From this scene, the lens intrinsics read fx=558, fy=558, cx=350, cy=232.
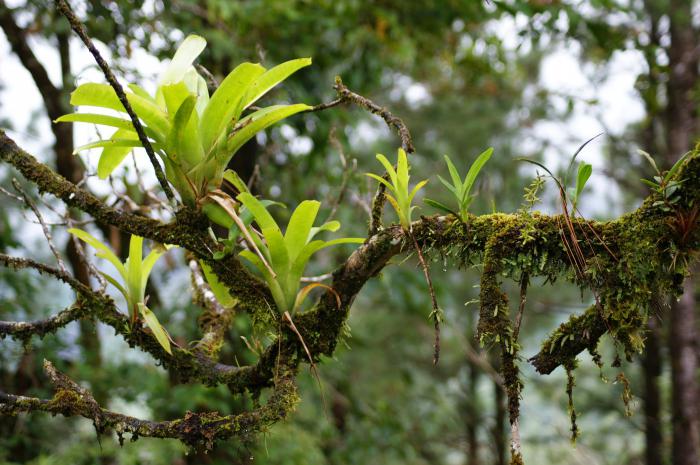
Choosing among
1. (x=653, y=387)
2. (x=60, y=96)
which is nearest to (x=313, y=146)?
(x=60, y=96)

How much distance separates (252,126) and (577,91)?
2277 mm

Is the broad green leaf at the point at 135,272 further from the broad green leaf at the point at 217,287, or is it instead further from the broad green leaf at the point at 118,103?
the broad green leaf at the point at 118,103

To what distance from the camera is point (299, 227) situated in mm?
1125

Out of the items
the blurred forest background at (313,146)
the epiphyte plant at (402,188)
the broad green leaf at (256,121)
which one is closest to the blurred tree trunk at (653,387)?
the blurred forest background at (313,146)

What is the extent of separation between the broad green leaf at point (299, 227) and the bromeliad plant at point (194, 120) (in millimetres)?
135

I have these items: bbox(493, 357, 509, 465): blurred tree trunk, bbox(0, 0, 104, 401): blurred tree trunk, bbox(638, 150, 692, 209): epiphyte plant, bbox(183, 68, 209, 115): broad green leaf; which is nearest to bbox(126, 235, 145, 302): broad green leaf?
bbox(183, 68, 209, 115): broad green leaf

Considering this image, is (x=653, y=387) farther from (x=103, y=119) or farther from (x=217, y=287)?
(x=103, y=119)

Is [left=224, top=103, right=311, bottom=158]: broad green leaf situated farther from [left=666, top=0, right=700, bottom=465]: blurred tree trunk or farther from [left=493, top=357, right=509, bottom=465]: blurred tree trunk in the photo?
[left=493, top=357, right=509, bottom=465]: blurred tree trunk

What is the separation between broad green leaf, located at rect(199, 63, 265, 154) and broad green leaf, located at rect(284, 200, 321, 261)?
22cm

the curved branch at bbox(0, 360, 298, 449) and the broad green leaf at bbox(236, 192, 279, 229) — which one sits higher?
the broad green leaf at bbox(236, 192, 279, 229)

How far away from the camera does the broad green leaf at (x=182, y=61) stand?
45.6 inches

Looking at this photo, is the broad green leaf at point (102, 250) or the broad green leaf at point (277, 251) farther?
the broad green leaf at point (102, 250)

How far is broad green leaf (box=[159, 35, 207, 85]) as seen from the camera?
1.16 metres

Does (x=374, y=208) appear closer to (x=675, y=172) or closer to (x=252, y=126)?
(x=252, y=126)
